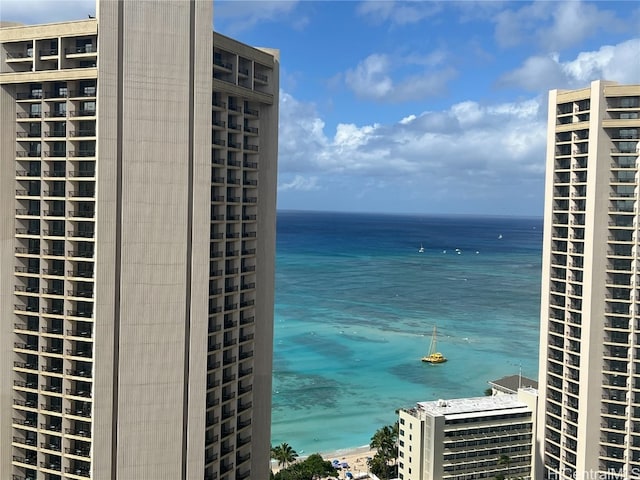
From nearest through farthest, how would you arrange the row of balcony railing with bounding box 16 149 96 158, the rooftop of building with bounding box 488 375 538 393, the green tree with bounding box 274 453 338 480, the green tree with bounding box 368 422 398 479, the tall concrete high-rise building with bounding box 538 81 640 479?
1. the row of balcony railing with bounding box 16 149 96 158
2. the tall concrete high-rise building with bounding box 538 81 640 479
3. the green tree with bounding box 274 453 338 480
4. the green tree with bounding box 368 422 398 479
5. the rooftop of building with bounding box 488 375 538 393

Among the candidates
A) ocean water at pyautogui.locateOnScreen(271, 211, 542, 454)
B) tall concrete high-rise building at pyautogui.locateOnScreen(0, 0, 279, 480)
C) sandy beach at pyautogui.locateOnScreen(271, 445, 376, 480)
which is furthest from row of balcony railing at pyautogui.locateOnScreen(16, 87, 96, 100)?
ocean water at pyautogui.locateOnScreen(271, 211, 542, 454)

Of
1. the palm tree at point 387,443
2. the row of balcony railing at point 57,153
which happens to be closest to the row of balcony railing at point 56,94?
the row of balcony railing at point 57,153

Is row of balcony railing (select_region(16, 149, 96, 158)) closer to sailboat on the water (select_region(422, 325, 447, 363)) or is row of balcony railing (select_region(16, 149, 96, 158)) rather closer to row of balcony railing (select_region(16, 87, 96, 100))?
row of balcony railing (select_region(16, 87, 96, 100))

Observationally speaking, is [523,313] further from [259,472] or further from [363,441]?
[259,472]

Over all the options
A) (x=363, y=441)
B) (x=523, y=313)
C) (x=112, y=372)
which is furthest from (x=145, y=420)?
(x=523, y=313)

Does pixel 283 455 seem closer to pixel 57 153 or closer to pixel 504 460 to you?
pixel 504 460

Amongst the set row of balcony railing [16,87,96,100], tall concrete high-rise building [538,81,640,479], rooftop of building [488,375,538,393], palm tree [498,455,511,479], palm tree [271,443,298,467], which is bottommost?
palm tree [271,443,298,467]
